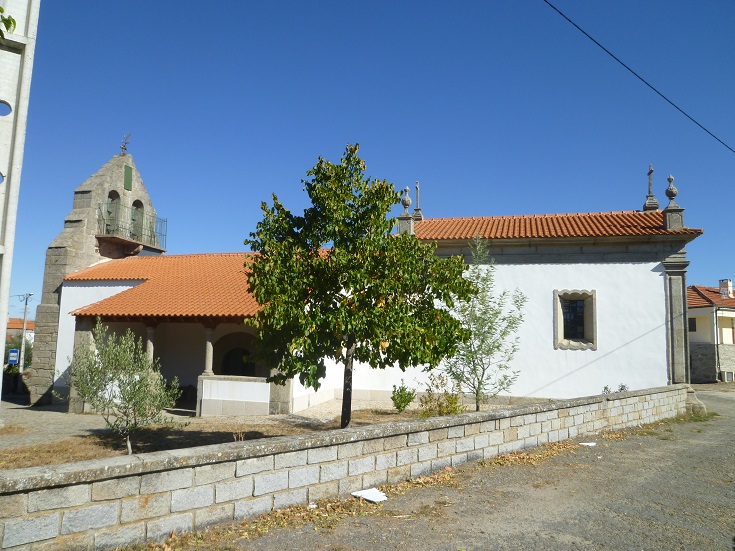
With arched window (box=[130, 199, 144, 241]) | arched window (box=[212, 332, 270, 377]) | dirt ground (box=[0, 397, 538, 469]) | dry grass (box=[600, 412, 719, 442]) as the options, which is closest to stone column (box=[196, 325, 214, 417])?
dirt ground (box=[0, 397, 538, 469])

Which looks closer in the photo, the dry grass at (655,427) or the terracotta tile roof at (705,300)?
the dry grass at (655,427)

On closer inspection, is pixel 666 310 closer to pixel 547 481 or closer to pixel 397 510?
pixel 547 481

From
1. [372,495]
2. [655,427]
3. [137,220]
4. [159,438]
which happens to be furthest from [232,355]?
[372,495]

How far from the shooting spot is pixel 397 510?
5.74 metres

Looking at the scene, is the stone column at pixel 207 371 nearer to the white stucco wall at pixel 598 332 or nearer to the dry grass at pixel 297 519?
the white stucco wall at pixel 598 332

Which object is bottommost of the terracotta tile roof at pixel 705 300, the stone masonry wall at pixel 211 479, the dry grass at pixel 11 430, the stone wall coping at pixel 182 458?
the dry grass at pixel 11 430

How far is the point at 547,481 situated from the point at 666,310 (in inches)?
435

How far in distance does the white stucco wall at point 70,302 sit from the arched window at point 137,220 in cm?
389

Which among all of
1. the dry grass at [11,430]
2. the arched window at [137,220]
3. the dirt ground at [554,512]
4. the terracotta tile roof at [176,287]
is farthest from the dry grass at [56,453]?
the arched window at [137,220]

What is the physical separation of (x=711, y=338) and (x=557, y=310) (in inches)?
868

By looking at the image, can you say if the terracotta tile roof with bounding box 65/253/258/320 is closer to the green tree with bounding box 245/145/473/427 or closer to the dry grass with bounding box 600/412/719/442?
the green tree with bounding box 245/145/473/427

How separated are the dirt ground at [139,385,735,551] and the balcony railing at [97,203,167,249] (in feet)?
64.3

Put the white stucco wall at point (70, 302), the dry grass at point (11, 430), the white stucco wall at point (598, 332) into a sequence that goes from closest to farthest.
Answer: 1. the dry grass at point (11, 430)
2. the white stucco wall at point (598, 332)
3. the white stucco wall at point (70, 302)

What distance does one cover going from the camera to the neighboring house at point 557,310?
1567 centimetres
